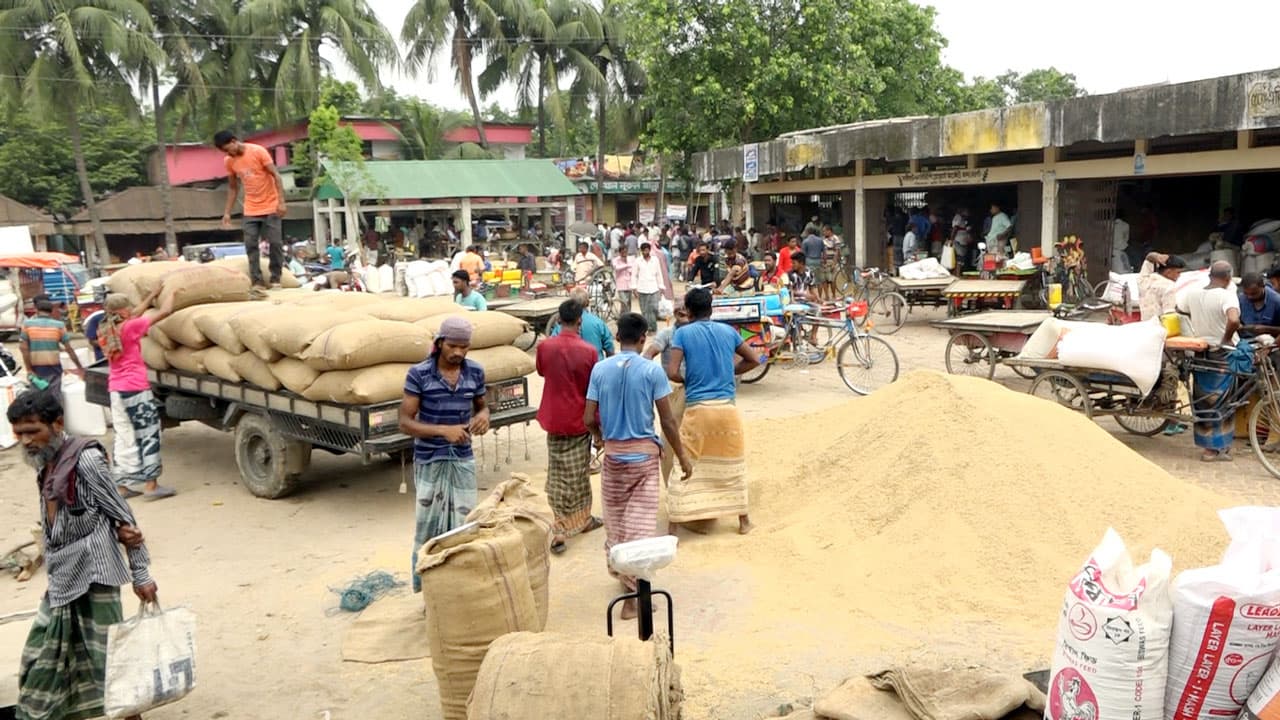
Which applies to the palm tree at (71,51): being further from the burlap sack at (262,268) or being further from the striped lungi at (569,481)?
the striped lungi at (569,481)

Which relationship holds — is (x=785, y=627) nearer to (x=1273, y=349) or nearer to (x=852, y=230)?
(x=1273, y=349)

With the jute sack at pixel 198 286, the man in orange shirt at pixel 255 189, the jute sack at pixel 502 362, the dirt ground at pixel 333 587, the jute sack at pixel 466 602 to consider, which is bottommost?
the dirt ground at pixel 333 587

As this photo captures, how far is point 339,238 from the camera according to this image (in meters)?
28.8

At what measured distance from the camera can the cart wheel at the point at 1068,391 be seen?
27.9ft

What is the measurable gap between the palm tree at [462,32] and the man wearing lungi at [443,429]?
31910 mm

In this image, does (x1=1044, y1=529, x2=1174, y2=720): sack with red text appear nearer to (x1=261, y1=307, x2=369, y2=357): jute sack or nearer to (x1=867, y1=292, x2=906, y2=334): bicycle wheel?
(x1=261, y1=307, x2=369, y2=357): jute sack

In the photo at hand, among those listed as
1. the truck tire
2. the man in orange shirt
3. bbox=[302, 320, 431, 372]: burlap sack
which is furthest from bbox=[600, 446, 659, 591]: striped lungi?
the man in orange shirt

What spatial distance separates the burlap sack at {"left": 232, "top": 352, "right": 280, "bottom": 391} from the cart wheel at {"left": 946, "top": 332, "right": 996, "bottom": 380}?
21.4 ft

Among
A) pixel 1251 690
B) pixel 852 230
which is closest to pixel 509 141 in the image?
pixel 852 230

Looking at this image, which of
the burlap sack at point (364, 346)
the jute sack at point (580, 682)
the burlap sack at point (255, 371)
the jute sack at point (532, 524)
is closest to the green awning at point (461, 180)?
the burlap sack at point (255, 371)

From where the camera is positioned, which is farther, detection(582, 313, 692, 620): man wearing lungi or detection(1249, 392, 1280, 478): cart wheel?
detection(1249, 392, 1280, 478): cart wheel

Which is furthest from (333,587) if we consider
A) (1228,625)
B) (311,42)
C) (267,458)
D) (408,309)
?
(311,42)

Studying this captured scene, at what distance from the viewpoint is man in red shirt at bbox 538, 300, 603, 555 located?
636 cm

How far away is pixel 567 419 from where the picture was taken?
20.9ft
